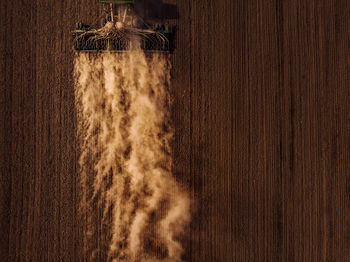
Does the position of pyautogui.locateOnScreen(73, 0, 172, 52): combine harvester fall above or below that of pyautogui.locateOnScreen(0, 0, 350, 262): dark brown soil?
above

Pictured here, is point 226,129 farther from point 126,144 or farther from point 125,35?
point 125,35

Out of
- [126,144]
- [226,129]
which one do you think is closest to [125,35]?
[126,144]

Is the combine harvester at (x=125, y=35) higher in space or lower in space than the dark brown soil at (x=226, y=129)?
→ higher

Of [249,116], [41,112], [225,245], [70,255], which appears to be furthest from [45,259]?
[249,116]

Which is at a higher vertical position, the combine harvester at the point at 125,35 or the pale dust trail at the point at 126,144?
the combine harvester at the point at 125,35
